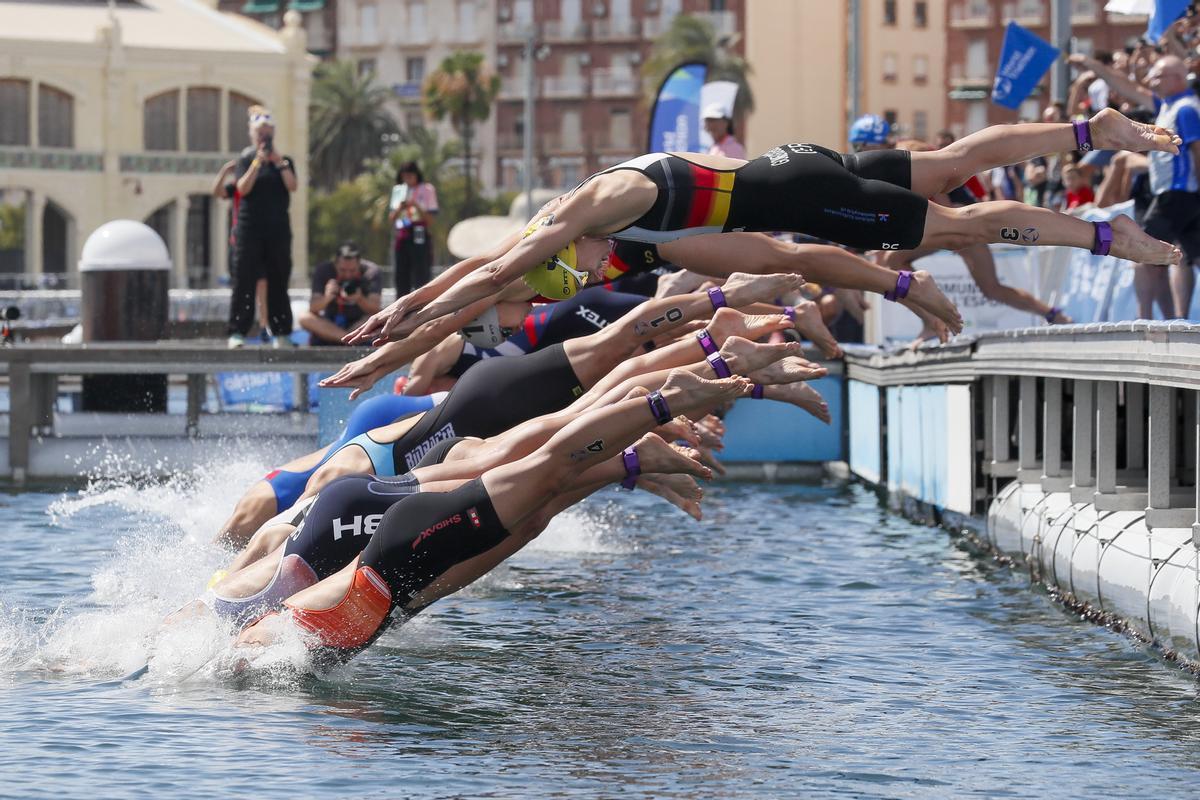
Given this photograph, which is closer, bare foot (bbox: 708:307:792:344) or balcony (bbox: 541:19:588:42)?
bare foot (bbox: 708:307:792:344)

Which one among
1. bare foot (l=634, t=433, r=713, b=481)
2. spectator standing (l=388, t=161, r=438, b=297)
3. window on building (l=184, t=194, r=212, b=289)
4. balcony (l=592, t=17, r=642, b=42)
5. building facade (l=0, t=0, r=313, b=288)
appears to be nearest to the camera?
bare foot (l=634, t=433, r=713, b=481)

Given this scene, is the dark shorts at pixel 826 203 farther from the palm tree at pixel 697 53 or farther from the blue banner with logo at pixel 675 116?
the palm tree at pixel 697 53

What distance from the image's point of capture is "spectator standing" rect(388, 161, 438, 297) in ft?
76.1

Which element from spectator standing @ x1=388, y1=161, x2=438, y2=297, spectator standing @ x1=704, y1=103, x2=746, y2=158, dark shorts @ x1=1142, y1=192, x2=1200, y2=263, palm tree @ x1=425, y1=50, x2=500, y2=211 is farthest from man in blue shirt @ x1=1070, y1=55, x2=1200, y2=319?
palm tree @ x1=425, y1=50, x2=500, y2=211

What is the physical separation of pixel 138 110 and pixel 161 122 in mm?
1239

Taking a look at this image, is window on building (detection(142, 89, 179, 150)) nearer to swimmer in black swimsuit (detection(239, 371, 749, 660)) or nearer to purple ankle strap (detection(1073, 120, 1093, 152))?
swimmer in black swimsuit (detection(239, 371, 749, 660))

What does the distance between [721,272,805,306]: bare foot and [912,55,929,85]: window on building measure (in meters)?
86.0

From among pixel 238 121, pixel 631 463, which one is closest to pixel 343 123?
pixel 238 121

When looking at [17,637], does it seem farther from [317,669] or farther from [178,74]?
[178,74]

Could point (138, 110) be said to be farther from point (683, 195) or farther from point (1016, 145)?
point (1016, 145)

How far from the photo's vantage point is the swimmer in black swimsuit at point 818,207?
1009 centimetres

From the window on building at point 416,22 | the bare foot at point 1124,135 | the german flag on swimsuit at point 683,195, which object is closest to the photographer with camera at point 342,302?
the german flag on swimsuit at point 683,195

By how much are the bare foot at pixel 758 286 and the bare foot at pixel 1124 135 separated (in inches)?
69.4

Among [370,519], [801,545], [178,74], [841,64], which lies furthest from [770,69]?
[370,519]
